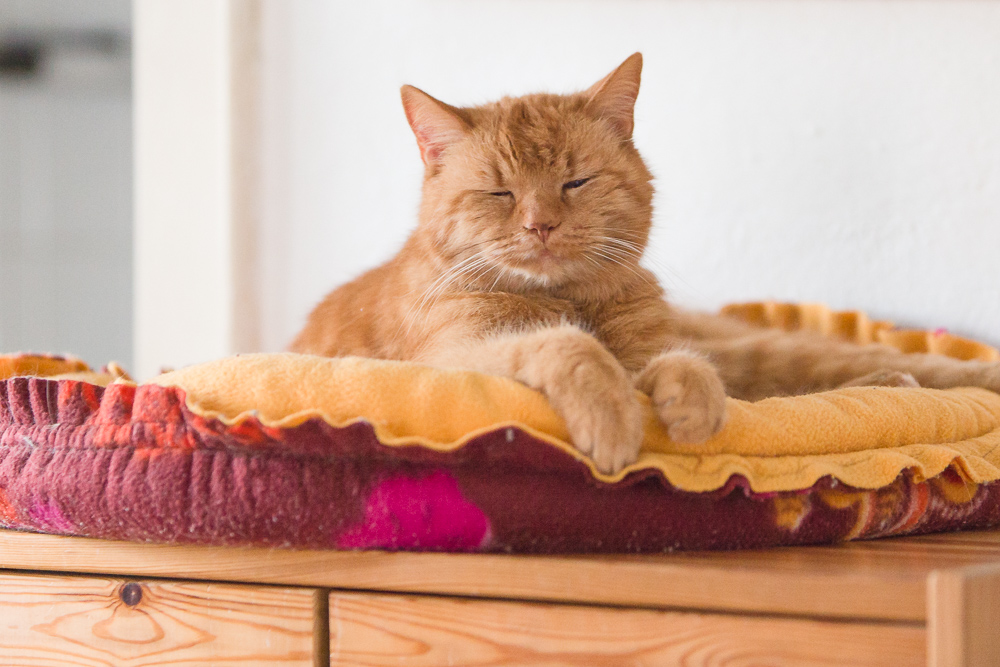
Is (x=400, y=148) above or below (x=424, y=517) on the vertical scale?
above

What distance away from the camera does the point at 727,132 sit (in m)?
2.03

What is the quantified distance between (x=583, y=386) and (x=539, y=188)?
479 millimetres

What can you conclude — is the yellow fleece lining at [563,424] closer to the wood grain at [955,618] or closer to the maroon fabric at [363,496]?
the maroon fabric at [363,496]

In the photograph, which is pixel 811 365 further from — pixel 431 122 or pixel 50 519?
pixel 50 519

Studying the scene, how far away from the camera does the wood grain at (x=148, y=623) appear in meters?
0.90

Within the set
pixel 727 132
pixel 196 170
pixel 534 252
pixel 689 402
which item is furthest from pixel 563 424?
pixel 196 170

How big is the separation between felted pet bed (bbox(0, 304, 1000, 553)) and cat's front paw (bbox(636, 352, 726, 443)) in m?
0.03

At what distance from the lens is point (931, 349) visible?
1.74 m

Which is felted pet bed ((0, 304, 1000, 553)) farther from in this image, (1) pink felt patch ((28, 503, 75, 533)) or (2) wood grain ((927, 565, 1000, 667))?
(2) wood grain ((927, 565, 1000, 667))

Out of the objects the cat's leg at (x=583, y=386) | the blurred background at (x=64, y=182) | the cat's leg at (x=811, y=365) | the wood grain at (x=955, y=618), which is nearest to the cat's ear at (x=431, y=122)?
the cat's leg at (x=583, y=386)

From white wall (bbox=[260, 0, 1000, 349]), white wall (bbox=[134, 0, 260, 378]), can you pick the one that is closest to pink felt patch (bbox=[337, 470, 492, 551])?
white wall (bbox=[260, 0, 1000, 349])

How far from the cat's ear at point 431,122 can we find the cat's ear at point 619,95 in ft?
0.79

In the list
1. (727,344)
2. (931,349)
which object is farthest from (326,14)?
(931,349)

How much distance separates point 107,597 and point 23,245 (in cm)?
269
